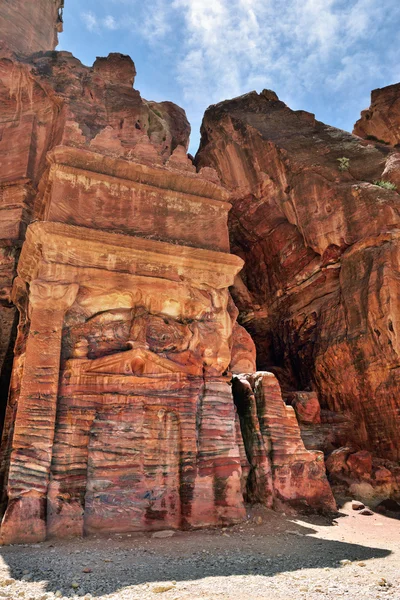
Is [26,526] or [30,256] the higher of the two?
[30,256]

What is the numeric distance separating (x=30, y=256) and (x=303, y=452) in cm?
756

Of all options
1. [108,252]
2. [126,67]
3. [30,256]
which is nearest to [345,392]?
[108,252]

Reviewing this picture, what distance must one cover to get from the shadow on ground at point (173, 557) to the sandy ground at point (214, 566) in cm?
1

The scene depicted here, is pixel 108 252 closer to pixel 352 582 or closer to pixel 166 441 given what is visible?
pixel 166 441

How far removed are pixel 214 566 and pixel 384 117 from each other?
21558 mm

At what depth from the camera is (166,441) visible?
32.1 ft

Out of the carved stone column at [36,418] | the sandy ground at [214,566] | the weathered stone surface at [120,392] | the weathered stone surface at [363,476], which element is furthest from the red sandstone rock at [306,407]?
the carved stone column at [36,418]

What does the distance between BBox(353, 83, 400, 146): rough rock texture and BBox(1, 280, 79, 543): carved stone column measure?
18.0 meters

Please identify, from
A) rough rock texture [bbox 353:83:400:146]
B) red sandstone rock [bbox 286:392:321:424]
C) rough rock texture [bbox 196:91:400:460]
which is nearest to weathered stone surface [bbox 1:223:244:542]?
red sandstone rock [bbox 286:392:321:424]

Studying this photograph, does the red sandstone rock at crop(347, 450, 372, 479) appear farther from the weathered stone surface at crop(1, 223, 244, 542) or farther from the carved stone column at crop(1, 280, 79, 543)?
the carved stone column at crop(1, 280, 79, 543)

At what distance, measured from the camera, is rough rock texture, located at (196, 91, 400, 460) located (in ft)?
54.4

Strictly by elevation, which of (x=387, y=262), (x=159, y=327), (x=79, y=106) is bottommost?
(x=159, y=327)

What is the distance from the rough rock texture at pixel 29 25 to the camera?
28484 millimetres

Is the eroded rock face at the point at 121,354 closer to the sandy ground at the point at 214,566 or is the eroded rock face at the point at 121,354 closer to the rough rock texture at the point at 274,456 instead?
the sandy ground at the point at 214,566
